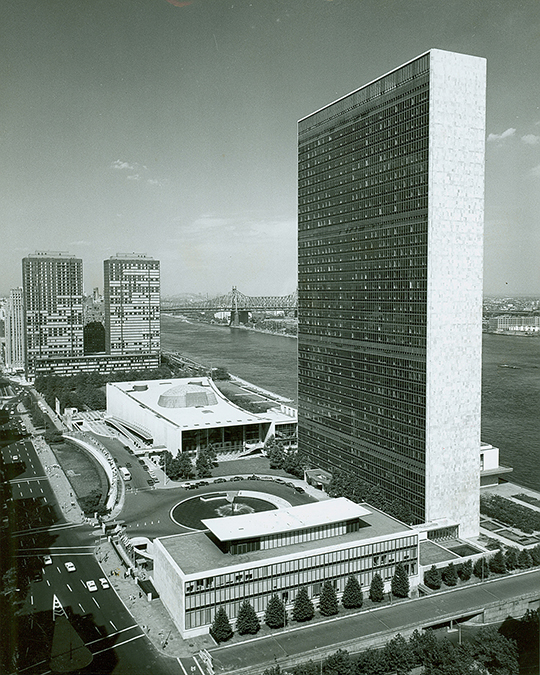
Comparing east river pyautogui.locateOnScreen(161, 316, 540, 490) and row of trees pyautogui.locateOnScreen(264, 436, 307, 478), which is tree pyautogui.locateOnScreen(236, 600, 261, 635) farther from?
east river pyautogui.locateOnScreen(161, 316, 540, 490)

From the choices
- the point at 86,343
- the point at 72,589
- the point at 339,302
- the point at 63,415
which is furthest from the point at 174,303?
the point at 72,589

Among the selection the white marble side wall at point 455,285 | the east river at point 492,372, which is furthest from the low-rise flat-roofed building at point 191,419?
the white marble side wall at point 455,285

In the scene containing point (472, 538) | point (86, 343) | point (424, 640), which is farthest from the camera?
point (86, 343)

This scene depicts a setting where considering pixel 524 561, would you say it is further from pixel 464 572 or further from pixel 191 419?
pixel 191 419

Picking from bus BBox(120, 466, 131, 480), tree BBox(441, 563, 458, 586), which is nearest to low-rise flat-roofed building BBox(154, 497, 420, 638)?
tree BBox(441, 563, 458, 586)

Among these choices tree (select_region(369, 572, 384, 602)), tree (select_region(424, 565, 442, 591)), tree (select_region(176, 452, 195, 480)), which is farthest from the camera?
tree (select_region(176, 452, 195, 480))

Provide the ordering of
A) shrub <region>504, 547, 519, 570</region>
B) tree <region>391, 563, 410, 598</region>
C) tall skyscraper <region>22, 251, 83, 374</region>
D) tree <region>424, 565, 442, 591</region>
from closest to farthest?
tree <region>391, 563, 410, 598</region> < tree <region>424, 565, 442, 591</region> < shrub <region>504, 547, 519, 570</region> < tall skyscraper <region>22, 251, 83, 374</region>

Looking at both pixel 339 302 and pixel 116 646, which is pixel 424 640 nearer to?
pixel 116 646
